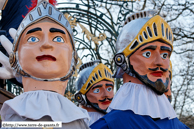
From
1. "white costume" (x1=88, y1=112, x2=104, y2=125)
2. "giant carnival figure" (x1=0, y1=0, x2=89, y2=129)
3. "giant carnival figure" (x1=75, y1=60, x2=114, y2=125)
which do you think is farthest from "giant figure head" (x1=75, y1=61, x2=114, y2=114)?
"giant carnival figure" (x1=0, y1=0, x2=89, y2=129)

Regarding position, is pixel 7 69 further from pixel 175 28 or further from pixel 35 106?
pixel 175 28

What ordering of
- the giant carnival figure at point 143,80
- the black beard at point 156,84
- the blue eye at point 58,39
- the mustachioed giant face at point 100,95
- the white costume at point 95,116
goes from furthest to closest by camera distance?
the white costume at point 95,116 → the mustachioed giant face at point 100,95 → the black beard at point 156,84 → the giant carnival figure at point 143,80 → the blue eye at point 58,39

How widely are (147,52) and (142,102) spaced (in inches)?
23.3

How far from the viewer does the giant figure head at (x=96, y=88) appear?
4996 millimetres

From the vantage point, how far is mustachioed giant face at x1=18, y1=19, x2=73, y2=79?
2715 millimetres

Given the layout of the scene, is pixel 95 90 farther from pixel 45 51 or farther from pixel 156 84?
pixel 45 51

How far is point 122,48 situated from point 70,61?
815mm

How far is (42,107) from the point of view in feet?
8.13

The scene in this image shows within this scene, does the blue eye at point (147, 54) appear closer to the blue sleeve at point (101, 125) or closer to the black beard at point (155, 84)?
the black beard at point (155, 84)

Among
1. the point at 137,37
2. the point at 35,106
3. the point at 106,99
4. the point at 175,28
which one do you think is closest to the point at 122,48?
the point at 137,37

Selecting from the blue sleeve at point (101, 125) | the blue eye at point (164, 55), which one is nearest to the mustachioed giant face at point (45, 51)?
the blue sleeve at point (101, 125)

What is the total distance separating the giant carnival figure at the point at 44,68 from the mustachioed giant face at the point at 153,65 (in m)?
0.78

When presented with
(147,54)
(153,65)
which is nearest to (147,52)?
(147,54)

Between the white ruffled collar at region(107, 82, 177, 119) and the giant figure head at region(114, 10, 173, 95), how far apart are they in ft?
0.29
